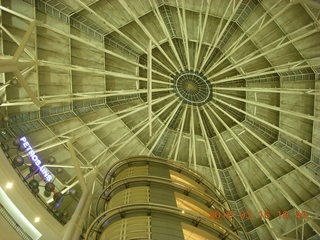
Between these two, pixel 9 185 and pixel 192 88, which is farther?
pixel 192 88

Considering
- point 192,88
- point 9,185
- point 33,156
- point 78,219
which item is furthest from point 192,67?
point 9,185

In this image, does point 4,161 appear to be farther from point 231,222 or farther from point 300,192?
point 300,192

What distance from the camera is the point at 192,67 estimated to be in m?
29.3

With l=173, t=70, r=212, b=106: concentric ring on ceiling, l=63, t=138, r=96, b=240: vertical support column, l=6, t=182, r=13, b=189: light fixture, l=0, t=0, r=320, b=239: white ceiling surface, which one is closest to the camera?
l=63, t=138, r=96, b=240: vertical support column

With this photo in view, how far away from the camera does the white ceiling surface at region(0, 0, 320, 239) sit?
949 inches

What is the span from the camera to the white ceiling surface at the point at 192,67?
79.1 feet

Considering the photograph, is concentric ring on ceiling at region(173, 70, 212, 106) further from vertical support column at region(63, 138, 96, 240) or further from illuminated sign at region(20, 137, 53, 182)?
illuminated sign at region(20, 137, 53, 182)

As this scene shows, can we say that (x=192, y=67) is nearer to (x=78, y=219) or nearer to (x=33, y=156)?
(x=33, y=156)

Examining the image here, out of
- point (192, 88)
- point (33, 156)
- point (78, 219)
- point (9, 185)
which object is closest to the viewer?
point (78, 219)

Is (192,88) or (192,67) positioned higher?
(192,67)

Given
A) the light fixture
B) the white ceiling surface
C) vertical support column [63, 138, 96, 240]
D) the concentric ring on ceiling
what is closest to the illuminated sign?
the white ceiling surface

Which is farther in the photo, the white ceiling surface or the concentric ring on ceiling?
the concentric ring on ceiling

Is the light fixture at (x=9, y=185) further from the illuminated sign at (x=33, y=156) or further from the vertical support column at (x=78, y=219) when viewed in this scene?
the vertical support column at (x=78, y=219)

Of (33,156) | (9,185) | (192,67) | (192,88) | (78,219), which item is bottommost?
(9,185)
